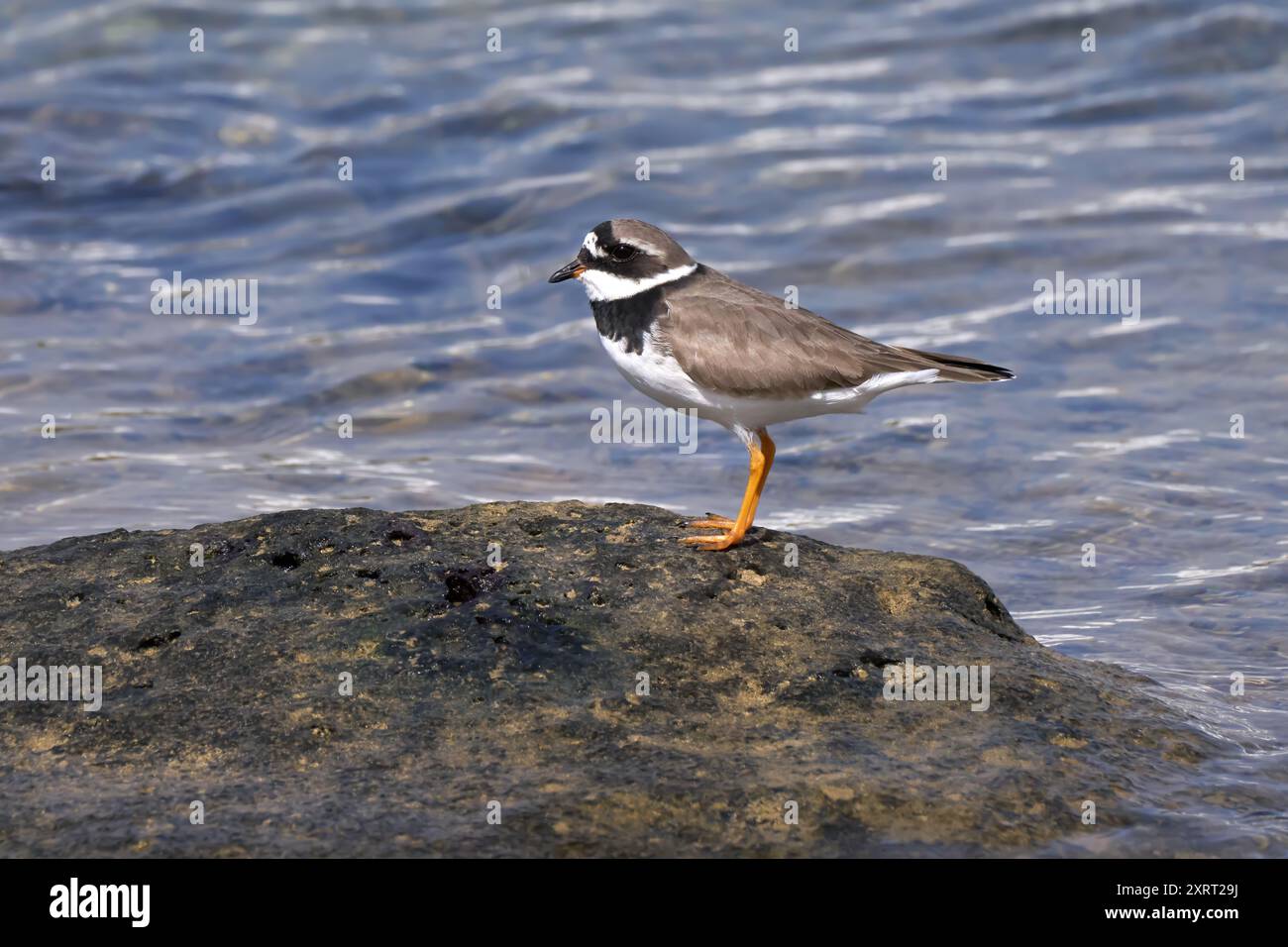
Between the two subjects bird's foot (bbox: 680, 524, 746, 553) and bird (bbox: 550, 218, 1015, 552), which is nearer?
bird's foot (bbox: 680, 524, 746, 553)

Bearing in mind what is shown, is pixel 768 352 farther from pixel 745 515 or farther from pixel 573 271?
pixel 573 271

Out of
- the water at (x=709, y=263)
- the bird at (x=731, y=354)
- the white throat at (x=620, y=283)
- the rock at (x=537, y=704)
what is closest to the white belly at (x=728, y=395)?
the bird at (x=731, y=354)

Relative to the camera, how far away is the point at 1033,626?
9.78m

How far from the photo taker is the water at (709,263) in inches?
453

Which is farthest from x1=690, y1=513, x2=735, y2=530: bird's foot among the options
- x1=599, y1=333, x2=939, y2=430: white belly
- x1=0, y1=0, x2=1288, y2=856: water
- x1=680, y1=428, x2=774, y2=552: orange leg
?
x1=0, y1=0, x2=1288, y2=856: water

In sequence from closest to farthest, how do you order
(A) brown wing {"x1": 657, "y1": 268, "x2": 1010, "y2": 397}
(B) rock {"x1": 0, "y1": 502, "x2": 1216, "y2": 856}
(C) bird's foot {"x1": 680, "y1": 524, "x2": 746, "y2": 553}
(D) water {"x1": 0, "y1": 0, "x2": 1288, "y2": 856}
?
(B) rock {"x1": 0, "y1": 502, "x2": 1216, "y2": 856} < (C) bird's foot {"x1": 680, "y1": 524, "x2": 746, "y2": 553} < (A) brown wing {"x1": 657, "y1": 268, "x2": 1010, "y2": 397} < (D) water {"x1": 0, "y1": 0, "x2": 1288, "y2": 856}

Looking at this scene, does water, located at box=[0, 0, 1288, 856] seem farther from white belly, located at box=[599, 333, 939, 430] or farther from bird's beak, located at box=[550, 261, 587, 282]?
bird's beak, located at box=[550, 261, 587, 282]

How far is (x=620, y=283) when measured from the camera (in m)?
8.67

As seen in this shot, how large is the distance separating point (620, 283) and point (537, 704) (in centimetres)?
323

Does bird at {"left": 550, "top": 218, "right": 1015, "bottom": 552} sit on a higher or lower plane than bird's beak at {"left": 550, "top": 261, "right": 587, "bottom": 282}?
lower

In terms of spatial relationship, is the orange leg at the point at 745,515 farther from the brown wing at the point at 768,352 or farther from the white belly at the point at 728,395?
the brown wing at the point at 768,352

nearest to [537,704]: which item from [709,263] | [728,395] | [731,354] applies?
[728,395]

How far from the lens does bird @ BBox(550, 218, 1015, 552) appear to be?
8.16 m

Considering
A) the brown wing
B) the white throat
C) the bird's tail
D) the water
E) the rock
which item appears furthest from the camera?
the water
